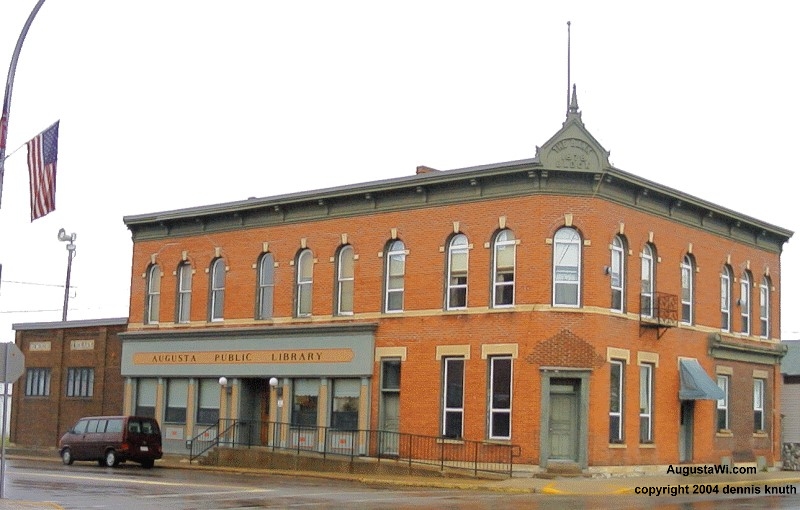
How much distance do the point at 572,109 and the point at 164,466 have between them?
1853 cm

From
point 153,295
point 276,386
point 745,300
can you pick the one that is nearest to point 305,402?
point 276,386

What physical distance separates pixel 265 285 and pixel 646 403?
14.2m

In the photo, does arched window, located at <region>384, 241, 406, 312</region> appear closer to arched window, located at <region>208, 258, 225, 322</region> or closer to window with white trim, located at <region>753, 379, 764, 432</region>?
arched window, located at <region>208, 258, 225, 322</region>

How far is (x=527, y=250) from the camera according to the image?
33.6 metres

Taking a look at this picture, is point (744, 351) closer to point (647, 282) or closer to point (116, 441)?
point (647, 282)

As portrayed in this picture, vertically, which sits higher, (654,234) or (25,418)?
(654,234)

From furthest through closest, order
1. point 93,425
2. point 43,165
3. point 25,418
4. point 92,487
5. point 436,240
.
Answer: point 25,418
point 93,425
point 436,240
point 92,487
point 43,165

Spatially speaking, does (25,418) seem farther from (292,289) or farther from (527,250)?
(527,250)

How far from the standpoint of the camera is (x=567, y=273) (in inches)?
1324

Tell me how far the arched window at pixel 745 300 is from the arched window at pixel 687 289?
3.68 metres

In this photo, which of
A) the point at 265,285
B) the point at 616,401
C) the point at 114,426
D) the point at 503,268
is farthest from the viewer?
the point at 265,285

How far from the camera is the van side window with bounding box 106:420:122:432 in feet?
125

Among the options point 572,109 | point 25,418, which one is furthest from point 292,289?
point 25,418

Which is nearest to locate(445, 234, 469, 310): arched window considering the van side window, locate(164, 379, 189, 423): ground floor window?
the van side window
